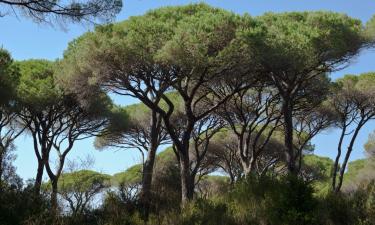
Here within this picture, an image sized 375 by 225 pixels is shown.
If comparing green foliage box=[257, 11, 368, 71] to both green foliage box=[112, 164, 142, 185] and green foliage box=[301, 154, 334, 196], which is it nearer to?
green foliage box=[112, 164, 142, 185]

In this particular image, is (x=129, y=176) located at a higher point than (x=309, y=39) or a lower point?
lower

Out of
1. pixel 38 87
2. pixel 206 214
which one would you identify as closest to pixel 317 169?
pixel 38 87

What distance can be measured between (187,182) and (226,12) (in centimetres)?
509

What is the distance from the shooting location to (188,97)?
14555mm

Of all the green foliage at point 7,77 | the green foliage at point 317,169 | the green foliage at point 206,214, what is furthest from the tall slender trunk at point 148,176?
the green foliage at point 317,169

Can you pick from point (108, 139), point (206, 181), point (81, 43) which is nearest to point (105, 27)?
point (81, 43)

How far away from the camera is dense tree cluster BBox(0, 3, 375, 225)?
9.02m

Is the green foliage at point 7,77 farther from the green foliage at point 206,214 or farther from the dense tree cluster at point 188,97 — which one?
the green foliage at point 206,214

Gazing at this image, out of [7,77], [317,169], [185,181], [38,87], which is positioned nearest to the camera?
[185,181]

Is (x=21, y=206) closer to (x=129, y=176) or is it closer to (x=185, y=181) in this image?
(x=185, y=181)

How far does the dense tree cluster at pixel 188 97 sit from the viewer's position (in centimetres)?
902

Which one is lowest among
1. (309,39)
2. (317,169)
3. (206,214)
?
(206,214)

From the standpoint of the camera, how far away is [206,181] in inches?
1249

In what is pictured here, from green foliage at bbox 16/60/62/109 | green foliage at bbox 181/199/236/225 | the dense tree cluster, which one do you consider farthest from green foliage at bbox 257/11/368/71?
green foliage at bbox 16/60/62/109
